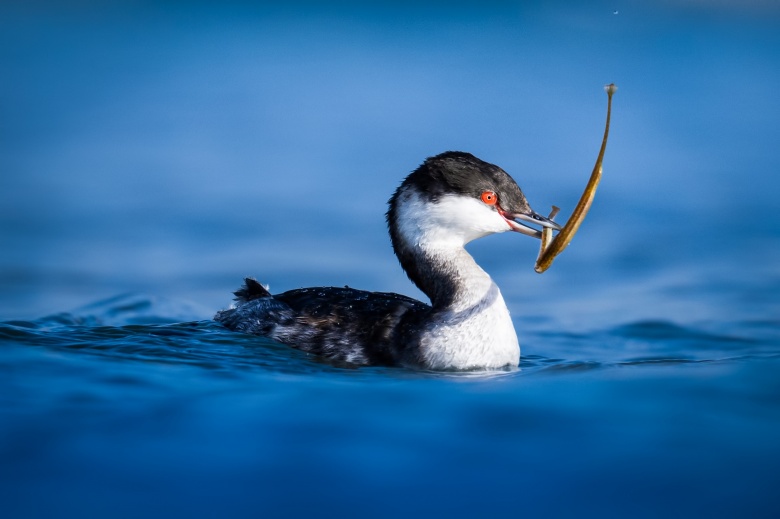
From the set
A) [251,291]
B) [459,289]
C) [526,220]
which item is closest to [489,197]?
[526,220]

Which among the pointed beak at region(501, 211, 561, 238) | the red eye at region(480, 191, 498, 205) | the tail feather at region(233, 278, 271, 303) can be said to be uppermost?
the red eye at region(480, 191, 498, 205)

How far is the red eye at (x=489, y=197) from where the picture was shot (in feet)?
24.7

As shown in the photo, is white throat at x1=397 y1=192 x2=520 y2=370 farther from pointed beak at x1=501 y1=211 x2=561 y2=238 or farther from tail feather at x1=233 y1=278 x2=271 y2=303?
tail feather at x1=233 y1=278 x2=271 y2=303

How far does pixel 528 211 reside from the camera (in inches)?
297

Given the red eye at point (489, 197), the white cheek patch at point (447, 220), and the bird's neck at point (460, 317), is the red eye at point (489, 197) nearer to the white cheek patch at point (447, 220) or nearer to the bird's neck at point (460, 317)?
the white cheek patch at point (447, 220)

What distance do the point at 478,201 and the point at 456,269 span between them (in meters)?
0.48

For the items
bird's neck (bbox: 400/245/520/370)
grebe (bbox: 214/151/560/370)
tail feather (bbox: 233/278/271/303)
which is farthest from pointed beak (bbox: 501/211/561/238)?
tail feather (bbox: 233/278/271/303)

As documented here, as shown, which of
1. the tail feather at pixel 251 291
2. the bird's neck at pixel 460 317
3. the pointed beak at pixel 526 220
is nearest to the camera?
the bird's neck at pixel 460 317

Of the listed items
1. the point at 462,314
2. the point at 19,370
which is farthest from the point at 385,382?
the point at 19,370

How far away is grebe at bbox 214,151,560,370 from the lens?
24.0ft

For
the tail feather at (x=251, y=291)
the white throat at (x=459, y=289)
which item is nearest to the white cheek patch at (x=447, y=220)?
the white throat at (x=459, y=289)

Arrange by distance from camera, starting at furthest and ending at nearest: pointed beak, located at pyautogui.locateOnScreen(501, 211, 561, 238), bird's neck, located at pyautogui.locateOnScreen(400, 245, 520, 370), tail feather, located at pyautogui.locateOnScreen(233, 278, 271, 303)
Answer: tail feather, located at pyautogui.locateOnScreen(233, 278, 271, 303) → pointed beak, located at pyautogui.locateOnScreen(501, 211, 561, 238) → bird's neck, located at pyautogui.locateOnScreen(400, 245, 520, 370)

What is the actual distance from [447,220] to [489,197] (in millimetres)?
328

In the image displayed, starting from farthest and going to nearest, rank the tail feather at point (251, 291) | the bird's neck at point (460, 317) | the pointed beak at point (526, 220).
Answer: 1. the tail feather at point (251, 291)
2. the pointed beak at point (526, 220)
3. the bird's neck at point (460, 317)
